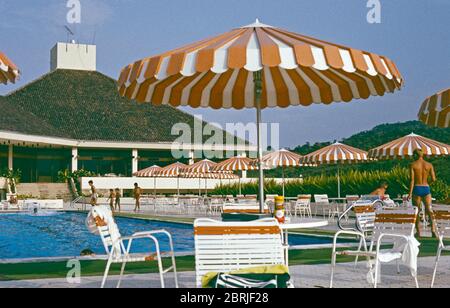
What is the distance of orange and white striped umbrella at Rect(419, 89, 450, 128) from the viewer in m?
6.68

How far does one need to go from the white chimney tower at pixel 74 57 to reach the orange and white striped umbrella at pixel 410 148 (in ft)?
137

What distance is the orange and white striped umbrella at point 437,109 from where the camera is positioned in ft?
21.9

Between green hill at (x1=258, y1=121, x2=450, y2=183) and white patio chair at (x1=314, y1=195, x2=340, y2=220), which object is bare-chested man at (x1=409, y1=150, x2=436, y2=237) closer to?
white patio chair at (x1=314, y1=195, x2=340, y2=220)

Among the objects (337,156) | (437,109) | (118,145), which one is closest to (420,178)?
(437,109)

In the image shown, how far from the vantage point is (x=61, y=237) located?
53.3 feet

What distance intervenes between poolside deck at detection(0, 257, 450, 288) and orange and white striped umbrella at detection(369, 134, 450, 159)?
8.28 meters

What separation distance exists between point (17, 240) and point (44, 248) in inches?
86.5

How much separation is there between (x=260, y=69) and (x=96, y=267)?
3487mm

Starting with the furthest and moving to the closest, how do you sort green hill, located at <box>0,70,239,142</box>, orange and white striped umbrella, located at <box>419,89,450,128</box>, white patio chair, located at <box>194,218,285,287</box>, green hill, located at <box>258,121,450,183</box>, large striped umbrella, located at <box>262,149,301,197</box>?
green hill, located at <box>258,121,450,183</box>
green hill, located at <box>0,70,239,142</box>
large striped umbrella, located at <box>262,149,301,197</box>
orange and white striped umbrella, located at <box>419,89,450,128</box>
white patio chair, located at <box>194,218,285,287</box>

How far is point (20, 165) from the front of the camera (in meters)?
42.9

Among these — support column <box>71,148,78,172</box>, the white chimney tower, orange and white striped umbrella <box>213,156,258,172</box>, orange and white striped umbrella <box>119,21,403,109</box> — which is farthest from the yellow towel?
the white chimney tower

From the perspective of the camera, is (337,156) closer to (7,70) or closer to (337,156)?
(337,156)
